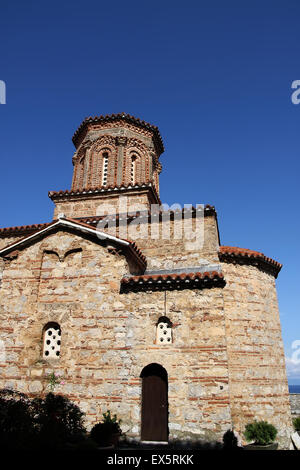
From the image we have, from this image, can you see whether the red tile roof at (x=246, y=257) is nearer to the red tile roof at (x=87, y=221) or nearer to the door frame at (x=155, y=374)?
the red tile roof at (x=87, y=221)

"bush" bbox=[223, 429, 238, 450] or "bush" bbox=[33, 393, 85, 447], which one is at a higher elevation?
"bush" bbox=[33, 393, 85, 447]

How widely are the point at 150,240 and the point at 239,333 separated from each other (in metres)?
3.77

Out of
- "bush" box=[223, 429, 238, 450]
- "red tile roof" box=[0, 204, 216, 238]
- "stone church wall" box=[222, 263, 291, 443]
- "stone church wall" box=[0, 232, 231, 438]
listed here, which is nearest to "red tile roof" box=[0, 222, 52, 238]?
"red tile roof" box=[0, 204, 216, 238]

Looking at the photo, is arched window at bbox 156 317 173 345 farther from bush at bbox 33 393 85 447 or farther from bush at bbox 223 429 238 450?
bush at bbox 33 393 85 447

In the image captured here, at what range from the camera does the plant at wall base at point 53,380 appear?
7.58m

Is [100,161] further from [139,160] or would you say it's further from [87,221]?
[87,221]

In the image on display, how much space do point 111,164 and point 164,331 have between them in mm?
7893

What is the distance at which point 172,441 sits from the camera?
265 inches

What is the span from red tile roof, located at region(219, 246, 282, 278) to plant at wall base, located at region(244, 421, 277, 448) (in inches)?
171

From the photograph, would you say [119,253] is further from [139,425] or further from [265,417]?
[265,417]

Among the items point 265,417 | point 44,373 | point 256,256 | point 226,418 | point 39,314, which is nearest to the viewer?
point 226,418

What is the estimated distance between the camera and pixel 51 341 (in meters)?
8.12

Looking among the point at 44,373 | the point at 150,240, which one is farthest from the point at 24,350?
the point at 150,240

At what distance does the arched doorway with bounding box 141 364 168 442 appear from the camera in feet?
23.3
